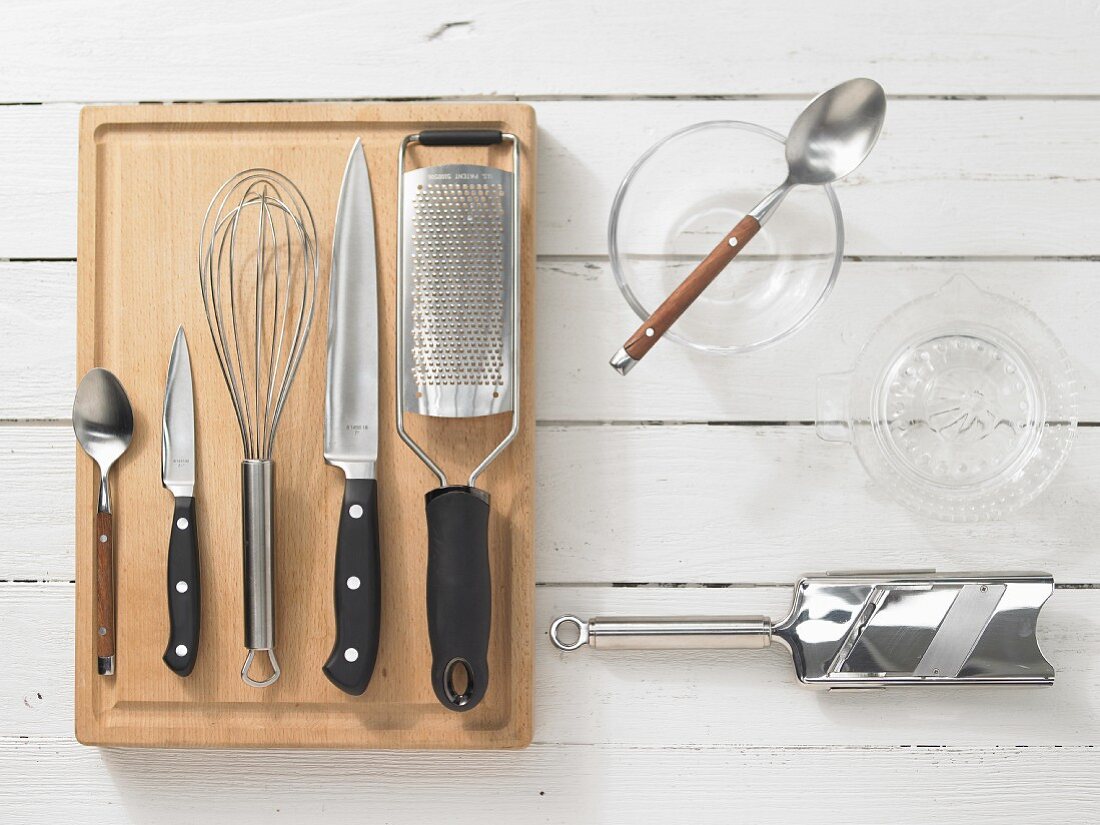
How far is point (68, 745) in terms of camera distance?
650mm

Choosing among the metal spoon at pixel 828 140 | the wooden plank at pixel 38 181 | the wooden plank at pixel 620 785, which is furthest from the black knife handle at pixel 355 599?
the wooden plank at pixel 38 181

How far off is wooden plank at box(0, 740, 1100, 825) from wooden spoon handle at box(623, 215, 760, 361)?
0.32 m

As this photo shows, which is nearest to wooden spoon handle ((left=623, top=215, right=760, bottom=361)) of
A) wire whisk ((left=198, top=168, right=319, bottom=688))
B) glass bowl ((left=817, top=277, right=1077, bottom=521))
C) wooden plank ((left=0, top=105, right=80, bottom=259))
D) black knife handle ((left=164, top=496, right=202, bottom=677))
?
glass bowl ((left=817, top=277, right=1077, bottom=521))

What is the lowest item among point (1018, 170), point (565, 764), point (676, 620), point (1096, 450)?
point (565, 764)

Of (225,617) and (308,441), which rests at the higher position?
(308,441)

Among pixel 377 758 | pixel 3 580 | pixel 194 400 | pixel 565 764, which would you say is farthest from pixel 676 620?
pixel 3 580

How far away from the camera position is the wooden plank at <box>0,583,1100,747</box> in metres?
0.64

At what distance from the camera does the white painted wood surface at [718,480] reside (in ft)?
2.11

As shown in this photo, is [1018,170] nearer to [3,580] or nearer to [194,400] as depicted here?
[194,400]

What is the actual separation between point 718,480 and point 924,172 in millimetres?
286

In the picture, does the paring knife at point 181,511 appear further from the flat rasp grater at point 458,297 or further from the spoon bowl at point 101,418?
the flat rasp grater at point 458,297

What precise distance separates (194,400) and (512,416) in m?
0.24

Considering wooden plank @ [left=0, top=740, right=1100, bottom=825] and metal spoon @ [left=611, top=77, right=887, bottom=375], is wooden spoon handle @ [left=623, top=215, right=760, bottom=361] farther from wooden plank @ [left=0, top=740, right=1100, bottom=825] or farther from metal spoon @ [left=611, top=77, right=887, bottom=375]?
wooden plank @ [left=0, top=740, right=1100, bottom=825]

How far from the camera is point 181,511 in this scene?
2.00ft
